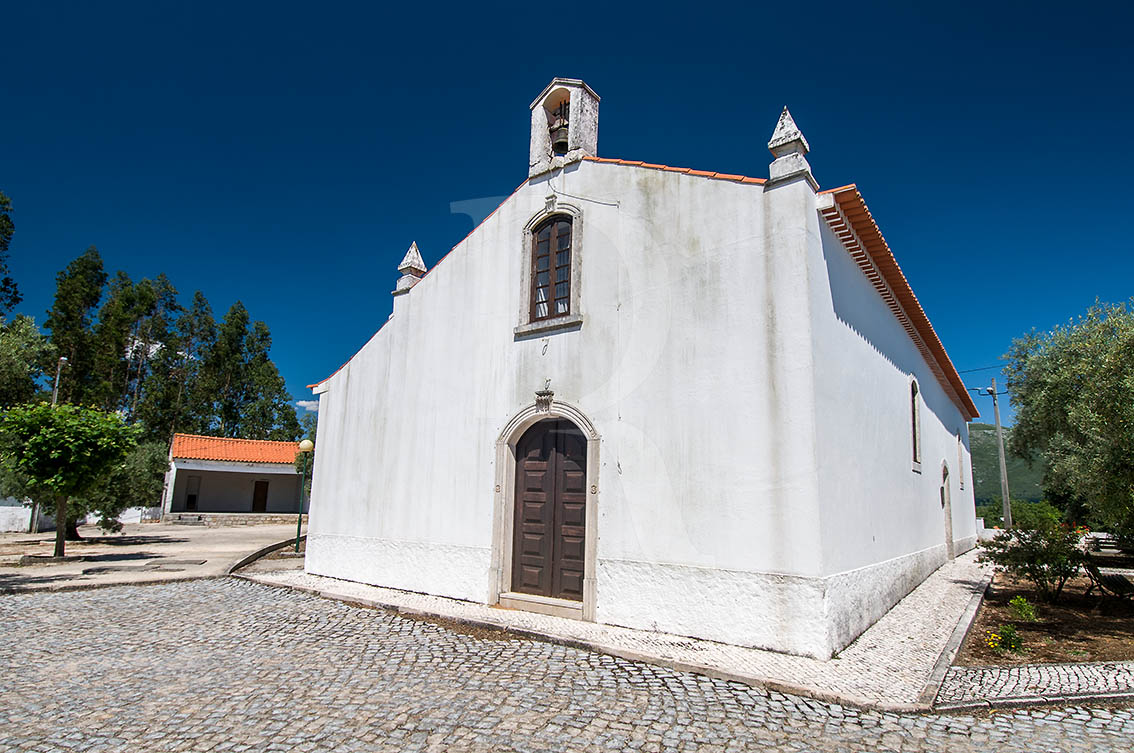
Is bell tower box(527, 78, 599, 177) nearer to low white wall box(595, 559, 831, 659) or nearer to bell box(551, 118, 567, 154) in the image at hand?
bell box(551, 118, 567, 154)

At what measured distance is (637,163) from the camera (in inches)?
333

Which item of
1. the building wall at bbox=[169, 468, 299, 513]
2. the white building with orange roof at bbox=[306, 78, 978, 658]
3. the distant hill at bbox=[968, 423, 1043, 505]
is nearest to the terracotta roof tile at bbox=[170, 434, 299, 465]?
the building wall at bbox=[169, 468, 299, 513]

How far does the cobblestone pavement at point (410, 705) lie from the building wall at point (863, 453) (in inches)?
78.1

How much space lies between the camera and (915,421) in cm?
1176

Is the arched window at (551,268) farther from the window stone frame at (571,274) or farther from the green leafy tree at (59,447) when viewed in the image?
the green leafy tree at (59,447)

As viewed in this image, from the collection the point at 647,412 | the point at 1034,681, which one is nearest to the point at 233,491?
the point at 647,412

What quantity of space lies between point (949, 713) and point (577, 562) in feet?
14.4

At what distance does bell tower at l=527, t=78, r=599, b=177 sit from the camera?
366 inches

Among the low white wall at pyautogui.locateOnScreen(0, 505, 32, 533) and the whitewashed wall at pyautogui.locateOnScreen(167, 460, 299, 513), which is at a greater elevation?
the whitewashed wall at pyautogui.locateOnScreen(167, 460, 299, 513)

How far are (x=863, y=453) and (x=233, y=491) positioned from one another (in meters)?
36.7

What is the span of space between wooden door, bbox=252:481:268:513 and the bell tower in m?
33.6

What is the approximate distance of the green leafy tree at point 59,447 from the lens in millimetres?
13227

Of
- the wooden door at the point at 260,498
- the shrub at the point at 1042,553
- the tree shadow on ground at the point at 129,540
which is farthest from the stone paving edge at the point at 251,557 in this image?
the wooden door at the point at 260,498

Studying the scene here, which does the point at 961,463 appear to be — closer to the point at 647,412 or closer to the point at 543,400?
the point at 647,412
